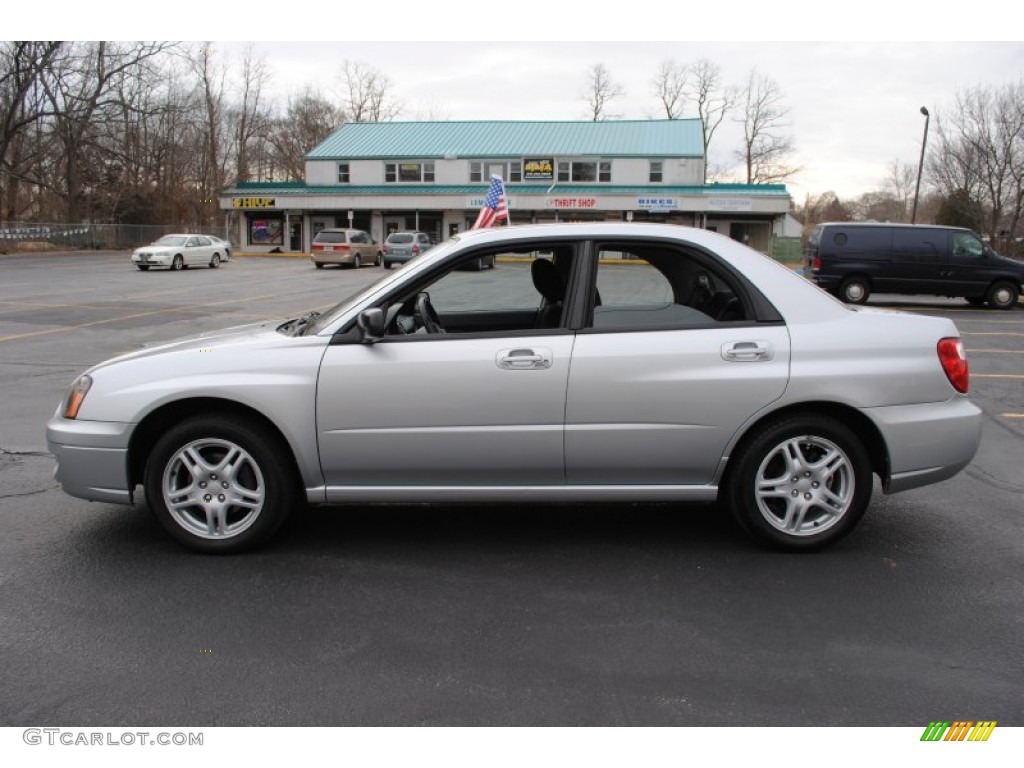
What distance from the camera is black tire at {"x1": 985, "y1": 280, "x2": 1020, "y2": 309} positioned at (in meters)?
19.6

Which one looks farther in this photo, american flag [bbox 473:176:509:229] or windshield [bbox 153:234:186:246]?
windshield [bbox 153:234:186:246]

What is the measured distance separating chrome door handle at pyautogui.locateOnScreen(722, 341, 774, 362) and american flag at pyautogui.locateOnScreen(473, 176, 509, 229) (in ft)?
21.4

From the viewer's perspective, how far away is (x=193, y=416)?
4176 millimetres

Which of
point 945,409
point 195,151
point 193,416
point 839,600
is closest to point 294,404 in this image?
point 193,416

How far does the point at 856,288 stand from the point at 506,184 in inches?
1318

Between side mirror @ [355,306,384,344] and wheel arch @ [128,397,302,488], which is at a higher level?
side mirror @ [355,306,384,344]

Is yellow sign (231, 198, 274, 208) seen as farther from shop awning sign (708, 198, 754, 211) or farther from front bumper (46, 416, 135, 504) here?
front bumper (46, 416, 135, 504)

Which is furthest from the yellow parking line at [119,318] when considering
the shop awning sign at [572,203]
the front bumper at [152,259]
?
the shop awning sign at [572,203]

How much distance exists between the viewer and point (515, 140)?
51.9 meters

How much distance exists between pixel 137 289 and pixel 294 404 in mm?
21319

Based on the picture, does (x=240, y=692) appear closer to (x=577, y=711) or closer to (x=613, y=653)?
(x=577, y=711)

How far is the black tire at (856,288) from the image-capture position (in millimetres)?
19312

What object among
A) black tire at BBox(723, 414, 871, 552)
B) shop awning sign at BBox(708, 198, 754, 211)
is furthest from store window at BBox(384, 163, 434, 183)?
black tire at BBox(723, 414, 871, 552)

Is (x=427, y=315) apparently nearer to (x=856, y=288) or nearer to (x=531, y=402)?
(x=531, y=402)
